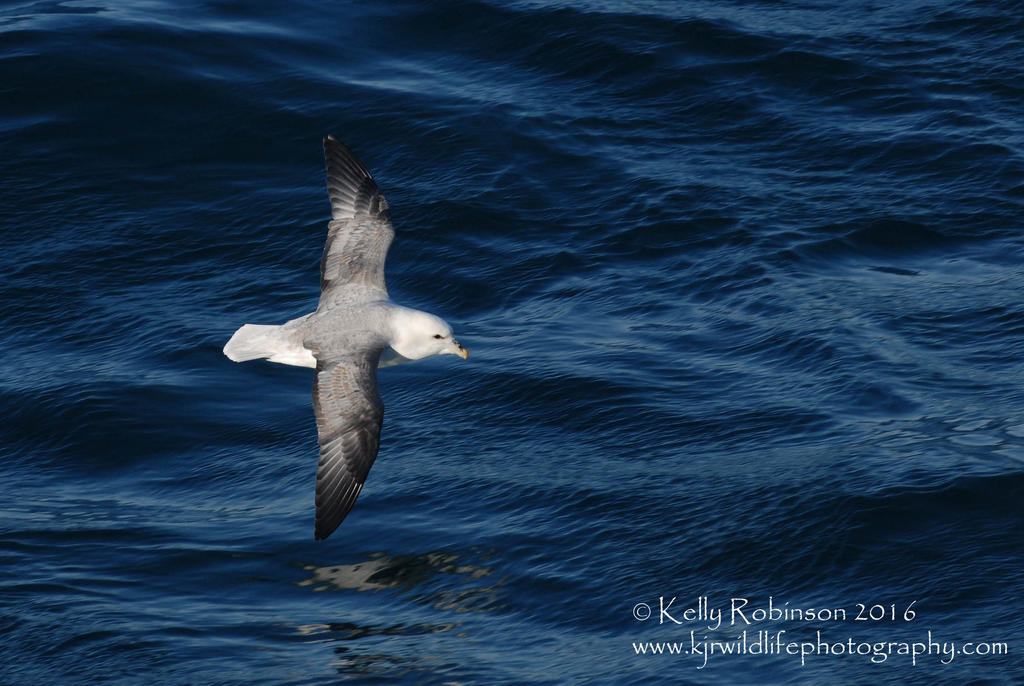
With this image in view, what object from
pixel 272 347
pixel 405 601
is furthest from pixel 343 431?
pixel 405 601

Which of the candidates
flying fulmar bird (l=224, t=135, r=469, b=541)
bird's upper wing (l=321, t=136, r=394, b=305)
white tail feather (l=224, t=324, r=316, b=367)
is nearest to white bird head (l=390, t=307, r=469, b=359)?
flying fulmar bird (l=224, t=135, r=469, b=541)

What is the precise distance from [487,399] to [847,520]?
3.25m

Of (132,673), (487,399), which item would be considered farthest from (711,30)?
(132,673)

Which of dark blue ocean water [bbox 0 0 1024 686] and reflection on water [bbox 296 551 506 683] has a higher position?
dark blue ocean water [bbox 0 0 1024 686]

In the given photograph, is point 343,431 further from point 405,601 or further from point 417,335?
point 405,601

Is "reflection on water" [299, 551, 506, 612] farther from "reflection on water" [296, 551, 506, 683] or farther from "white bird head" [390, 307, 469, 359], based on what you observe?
"white bird head" [390, 307, 469, 359]

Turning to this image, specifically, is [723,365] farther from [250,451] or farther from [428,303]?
[250,451]

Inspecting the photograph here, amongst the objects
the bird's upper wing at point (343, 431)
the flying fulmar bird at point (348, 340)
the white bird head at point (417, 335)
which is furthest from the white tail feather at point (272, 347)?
the white bird head at point (417, 335)

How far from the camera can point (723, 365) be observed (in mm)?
12203

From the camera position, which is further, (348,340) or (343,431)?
(348,340)

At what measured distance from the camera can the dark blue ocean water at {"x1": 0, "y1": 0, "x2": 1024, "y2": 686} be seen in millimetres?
9516

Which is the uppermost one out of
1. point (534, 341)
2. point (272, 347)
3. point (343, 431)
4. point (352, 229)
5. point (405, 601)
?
point (352, 229)

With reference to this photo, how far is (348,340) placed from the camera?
32.1 ft

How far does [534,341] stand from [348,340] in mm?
3143
